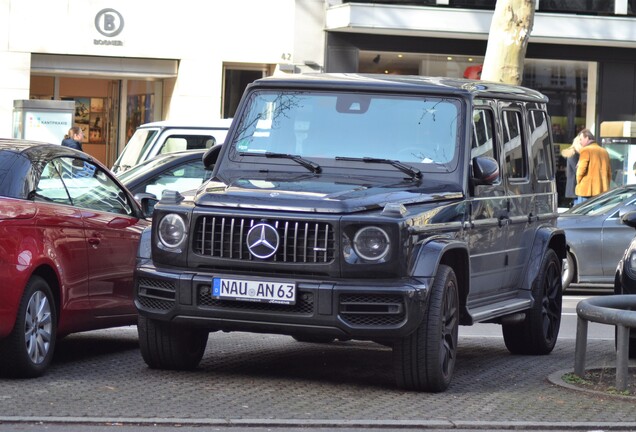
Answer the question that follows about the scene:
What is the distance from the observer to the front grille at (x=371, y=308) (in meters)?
7.82

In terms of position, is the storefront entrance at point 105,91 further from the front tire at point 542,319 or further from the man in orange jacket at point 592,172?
the front tire at point 542,319

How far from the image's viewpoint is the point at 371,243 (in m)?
7.86

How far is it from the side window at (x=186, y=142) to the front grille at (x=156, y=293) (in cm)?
833

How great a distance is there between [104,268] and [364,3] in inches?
717

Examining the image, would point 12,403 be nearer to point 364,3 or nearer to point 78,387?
point 78,387

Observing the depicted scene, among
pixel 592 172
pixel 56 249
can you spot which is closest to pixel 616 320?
pixel 56 249

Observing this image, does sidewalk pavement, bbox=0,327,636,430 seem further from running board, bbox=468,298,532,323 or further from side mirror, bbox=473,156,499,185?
side mirror, bbox=473,156,499,185

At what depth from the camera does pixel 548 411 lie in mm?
7750

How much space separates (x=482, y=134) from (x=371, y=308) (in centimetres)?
216

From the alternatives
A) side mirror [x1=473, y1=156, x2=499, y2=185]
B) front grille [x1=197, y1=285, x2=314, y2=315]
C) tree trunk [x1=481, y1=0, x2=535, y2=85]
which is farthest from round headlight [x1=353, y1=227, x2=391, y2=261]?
tree trunk [x1=481, y1=0, x2=535, y2=85]

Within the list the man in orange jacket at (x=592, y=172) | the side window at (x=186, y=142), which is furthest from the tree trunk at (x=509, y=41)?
the side window at (x=186, y=142)

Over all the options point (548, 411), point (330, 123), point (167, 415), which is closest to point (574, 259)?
point (330, 123)

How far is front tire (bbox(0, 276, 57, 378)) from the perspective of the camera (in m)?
8.16

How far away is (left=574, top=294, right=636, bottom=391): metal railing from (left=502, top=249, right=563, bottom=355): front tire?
130 centimetres
